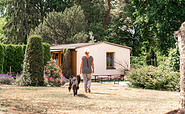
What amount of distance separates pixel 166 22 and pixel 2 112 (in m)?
16.4

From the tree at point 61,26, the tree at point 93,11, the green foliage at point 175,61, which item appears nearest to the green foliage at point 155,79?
the green foliage at point 175,61

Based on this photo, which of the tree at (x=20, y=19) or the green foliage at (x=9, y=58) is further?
the tree at (x=20, y=19)

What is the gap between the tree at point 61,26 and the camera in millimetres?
35188

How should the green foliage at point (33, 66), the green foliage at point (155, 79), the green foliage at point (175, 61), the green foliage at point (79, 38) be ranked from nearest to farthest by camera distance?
the green foliage at point (33, 66)
the green foliage at point (155, 79)
the green foliage at point (175, 61)
the green foliage at point (79, 38)

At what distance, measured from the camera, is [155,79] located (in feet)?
51.1

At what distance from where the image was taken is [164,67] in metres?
17.9

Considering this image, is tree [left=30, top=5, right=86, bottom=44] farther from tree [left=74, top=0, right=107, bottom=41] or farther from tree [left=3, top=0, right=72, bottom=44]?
tree [left=74, top=0, right=107, bottom=41]

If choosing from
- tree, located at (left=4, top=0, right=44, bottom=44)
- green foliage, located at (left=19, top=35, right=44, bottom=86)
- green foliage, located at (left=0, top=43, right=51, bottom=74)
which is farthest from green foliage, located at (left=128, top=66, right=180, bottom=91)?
tree, located at (left=4, top=0, right=44, bottom=44)

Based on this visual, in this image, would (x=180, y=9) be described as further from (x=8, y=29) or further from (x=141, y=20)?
(x=8, y=29)

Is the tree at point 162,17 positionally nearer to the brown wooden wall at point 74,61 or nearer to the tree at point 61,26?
the brown wooden wall at point 74,61

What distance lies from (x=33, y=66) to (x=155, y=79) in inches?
275

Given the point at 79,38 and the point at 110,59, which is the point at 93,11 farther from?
the point at 110,59

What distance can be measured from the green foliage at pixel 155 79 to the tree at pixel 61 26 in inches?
779

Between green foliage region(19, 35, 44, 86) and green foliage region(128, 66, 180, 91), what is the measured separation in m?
5.68
